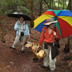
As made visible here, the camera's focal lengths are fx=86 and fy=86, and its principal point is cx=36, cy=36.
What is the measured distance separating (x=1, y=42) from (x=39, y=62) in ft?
9.77

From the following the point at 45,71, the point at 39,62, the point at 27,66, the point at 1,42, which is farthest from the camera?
the point at 1,42

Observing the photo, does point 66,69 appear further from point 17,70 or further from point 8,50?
point 8,50

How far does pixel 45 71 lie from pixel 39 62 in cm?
69

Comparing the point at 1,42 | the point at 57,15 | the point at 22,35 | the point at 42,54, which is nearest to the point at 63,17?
the point at 57,15

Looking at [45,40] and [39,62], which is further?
[39,62]

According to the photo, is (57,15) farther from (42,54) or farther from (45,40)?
(42,54)

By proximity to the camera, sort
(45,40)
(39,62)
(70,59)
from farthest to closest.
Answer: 1. (70,59)
2. (39,62)
3. (45,40)

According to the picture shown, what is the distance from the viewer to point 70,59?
201 inches

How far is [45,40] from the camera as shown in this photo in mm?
3133

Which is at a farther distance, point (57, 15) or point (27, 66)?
point (27, 66)

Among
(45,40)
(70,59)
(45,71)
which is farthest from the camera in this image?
(70,59)

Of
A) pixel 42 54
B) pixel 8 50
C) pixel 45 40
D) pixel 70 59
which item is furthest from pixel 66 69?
pixel 8 50

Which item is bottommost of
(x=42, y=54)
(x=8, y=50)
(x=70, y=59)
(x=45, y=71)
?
(x=70, y=59)

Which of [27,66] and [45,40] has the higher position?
[45,40]
